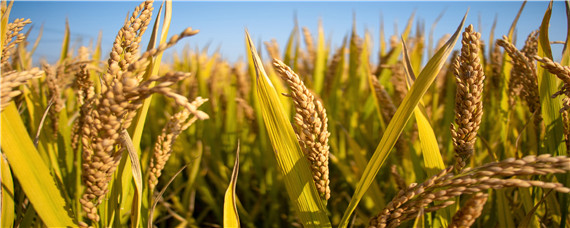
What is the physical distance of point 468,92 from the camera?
21.9 inches

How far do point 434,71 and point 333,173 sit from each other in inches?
40.6

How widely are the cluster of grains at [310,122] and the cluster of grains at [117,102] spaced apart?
170 mm

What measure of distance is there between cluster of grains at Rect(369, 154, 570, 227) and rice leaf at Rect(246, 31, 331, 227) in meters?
0.10

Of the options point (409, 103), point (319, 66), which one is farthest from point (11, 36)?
point (319, 66)

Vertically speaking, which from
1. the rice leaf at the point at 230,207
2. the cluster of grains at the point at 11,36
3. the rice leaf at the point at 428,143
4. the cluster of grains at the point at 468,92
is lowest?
the rice leaf at the point at 230,207

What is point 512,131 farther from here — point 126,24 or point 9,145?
point 9,145

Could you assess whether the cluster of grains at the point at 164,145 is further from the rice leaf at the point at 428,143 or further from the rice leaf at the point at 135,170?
the rice leaf at the point at 428,143

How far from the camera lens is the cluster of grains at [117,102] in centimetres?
38

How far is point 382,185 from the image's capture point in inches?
54.5

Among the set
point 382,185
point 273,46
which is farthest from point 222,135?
point 382,185

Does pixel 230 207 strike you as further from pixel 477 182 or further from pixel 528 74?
pixel 528 74

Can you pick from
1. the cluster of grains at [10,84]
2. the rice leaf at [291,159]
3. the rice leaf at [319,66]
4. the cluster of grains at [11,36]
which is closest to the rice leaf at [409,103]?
the rice leaf at [291,159]

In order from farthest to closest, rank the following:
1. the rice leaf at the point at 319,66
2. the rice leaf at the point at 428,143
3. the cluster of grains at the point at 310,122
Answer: the rice leaf at the point at 319,66
the rice leaf at the point at 428,143
the cluster of grains at the point at 310,122

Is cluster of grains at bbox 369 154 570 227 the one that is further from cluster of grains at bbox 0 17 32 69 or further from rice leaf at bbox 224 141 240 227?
cluster of grains at bbox 0 17 32 69
